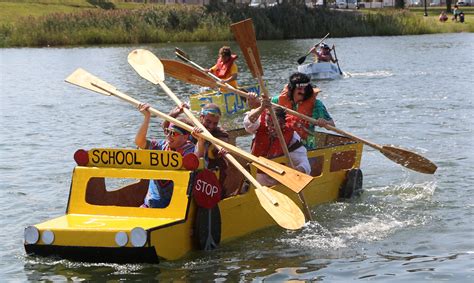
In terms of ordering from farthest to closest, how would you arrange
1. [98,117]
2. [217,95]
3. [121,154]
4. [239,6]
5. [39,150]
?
[239,6], [98,117], [217,95], [39,150], [121,154]

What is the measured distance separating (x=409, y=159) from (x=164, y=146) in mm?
4281

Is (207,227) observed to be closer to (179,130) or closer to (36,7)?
(179,130)

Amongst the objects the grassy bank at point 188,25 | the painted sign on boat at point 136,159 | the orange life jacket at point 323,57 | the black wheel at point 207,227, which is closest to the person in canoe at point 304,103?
the black wheel at point 207,227

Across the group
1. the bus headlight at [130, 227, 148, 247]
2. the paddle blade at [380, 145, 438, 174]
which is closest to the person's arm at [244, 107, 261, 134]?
the paddle blade at [380, 145, 438, 174]

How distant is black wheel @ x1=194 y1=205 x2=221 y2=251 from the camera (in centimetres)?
1045

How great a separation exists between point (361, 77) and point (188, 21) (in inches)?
1013

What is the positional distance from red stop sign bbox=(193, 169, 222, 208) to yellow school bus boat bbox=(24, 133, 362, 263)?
7 cm

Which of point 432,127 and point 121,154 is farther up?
point 121,154

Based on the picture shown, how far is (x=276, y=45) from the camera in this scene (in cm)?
5419

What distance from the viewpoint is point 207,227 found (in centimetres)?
1056

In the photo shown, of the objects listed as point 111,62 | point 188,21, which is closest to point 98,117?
point 111,62

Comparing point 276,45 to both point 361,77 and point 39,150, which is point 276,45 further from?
point 39,150

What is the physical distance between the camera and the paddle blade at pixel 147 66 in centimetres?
1322

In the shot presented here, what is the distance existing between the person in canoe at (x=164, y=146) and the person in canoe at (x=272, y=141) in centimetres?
119
